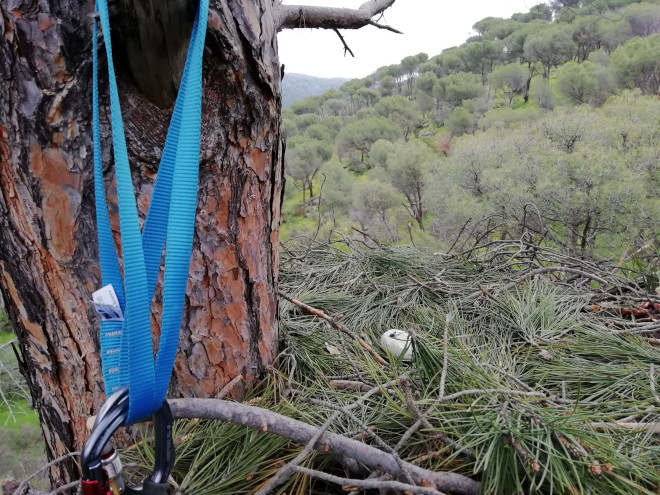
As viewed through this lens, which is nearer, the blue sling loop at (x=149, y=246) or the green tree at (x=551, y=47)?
the blue sling loop at (x=149, y=246)

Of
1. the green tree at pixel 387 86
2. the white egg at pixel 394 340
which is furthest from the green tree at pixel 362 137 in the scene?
the white egg at pixel 394 340

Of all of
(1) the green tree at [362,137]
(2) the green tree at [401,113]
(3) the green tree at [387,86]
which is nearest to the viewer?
(1) the green tree at [362,137]

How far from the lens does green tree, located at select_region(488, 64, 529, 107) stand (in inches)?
1155

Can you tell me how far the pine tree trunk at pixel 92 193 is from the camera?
54 centimetres

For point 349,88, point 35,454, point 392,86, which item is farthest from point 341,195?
point 349,88

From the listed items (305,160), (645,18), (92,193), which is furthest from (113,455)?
(645,18)

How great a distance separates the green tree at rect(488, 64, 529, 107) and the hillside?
3.2 inches

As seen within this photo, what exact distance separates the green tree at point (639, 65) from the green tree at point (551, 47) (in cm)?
858

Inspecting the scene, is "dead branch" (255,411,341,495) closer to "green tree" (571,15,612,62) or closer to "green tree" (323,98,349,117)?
"green tree" (571,15,612,62)

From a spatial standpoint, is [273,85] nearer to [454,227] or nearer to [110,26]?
[110,26]

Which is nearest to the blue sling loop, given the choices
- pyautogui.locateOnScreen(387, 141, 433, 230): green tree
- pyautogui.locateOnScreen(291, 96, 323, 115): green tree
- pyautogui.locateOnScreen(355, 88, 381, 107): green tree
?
pyautogui.locateOnScreen(387, 141, 433, 230): green tree

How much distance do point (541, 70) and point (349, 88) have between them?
24.2m

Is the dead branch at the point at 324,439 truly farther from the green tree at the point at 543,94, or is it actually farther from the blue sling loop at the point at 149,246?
the green tree at the point at 543,94

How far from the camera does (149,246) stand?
1.65ft
